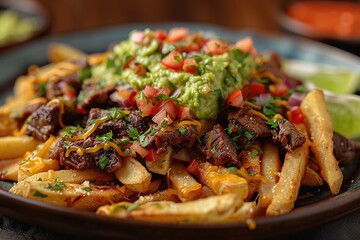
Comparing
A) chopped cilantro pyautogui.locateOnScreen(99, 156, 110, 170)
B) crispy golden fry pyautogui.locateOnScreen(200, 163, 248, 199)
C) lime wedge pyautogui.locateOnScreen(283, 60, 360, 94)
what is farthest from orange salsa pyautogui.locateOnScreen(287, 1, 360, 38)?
chopped cilantro pyautogui.locateOnScreen(99, 156, 110, 170)

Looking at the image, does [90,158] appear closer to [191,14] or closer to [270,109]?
[270,109]

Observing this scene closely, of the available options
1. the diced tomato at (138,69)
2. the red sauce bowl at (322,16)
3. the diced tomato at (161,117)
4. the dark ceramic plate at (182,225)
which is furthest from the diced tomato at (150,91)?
the red sauce bowl at (322,16)

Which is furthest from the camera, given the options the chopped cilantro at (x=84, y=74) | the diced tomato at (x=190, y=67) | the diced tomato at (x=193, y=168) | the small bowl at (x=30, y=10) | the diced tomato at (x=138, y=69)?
the small bowl at (x=30, y=10)

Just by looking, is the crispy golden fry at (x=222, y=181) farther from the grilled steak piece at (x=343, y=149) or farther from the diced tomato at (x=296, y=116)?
the grilled steak piece at (x=343, y=149)

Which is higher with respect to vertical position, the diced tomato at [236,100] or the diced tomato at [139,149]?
the diced tomato at [236,100]

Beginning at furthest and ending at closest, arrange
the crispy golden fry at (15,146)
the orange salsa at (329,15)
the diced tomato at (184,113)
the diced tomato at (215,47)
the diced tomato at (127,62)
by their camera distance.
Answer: the orange salsa at (329,15)
the diced tomato at (127,62)
the diced tomato at (215,47)
the crispy golden fry at (15,146)
the diced tomato at (184,113)

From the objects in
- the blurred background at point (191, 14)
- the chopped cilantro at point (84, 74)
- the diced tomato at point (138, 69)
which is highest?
the diced tomato at point (138, 69)

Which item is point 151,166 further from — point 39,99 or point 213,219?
point 39,99
